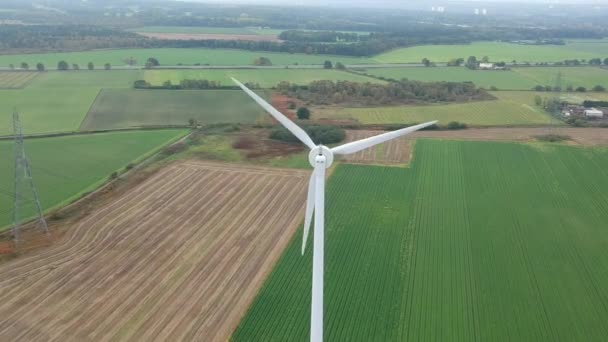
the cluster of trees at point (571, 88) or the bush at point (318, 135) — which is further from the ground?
the cluster of trees at point (571, 88)

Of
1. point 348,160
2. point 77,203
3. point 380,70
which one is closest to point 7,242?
point 77,203

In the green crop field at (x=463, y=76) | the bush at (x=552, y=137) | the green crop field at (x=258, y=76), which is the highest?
the green crop field at (x=463, y=76)

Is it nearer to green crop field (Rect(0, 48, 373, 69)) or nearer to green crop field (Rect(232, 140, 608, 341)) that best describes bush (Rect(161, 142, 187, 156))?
green crop field (Rect(232, 140, 608, 341))

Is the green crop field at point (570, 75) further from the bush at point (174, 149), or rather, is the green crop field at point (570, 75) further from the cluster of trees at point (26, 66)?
→ the cluster of trees at point (26, 66)

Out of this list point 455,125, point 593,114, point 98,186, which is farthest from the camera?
point 593,114

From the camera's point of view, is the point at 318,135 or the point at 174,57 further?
the point at 174,57

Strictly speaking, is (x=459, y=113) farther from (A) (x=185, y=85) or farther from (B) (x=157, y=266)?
(B) (x=157, y=266)

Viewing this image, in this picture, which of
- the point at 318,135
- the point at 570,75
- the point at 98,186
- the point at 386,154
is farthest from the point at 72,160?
the point at 570,75

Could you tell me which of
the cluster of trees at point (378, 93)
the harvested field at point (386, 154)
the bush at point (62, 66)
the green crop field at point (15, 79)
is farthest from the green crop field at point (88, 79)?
the harvested field at point (386, 154)
